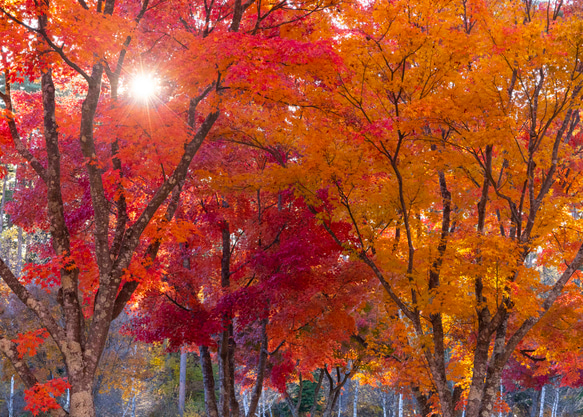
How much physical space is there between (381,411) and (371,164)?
2229 cm

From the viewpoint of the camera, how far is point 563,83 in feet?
22.4

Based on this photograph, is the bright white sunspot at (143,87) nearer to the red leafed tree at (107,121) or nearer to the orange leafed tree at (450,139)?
the red leafed tree at (107,121)

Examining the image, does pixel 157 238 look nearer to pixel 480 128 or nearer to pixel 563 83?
pixel 480 128

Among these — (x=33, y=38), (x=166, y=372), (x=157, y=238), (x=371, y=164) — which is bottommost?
(x=166, y=372)

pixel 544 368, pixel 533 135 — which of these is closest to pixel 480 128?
pixel 533 135

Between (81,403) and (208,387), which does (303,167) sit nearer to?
(81,403)

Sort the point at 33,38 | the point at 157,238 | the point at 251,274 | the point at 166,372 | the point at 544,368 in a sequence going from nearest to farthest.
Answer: the point at 33,38
the point at 157,238
the point at 251,274
the point at 544,368
the point at 166,372

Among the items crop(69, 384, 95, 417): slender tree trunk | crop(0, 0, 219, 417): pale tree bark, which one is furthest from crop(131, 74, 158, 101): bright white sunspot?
crop(69, 384, 95, 417): slender tree trunk

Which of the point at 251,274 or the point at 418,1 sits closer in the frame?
the point at 418,1

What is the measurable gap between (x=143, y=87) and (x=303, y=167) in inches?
143

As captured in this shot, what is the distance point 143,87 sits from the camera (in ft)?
26.9

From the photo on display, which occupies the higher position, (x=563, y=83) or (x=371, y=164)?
(x=563, y=83)

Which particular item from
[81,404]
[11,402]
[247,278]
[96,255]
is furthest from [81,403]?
[11,402]

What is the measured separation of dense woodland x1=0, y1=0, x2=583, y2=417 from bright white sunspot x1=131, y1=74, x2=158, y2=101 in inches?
2.3
